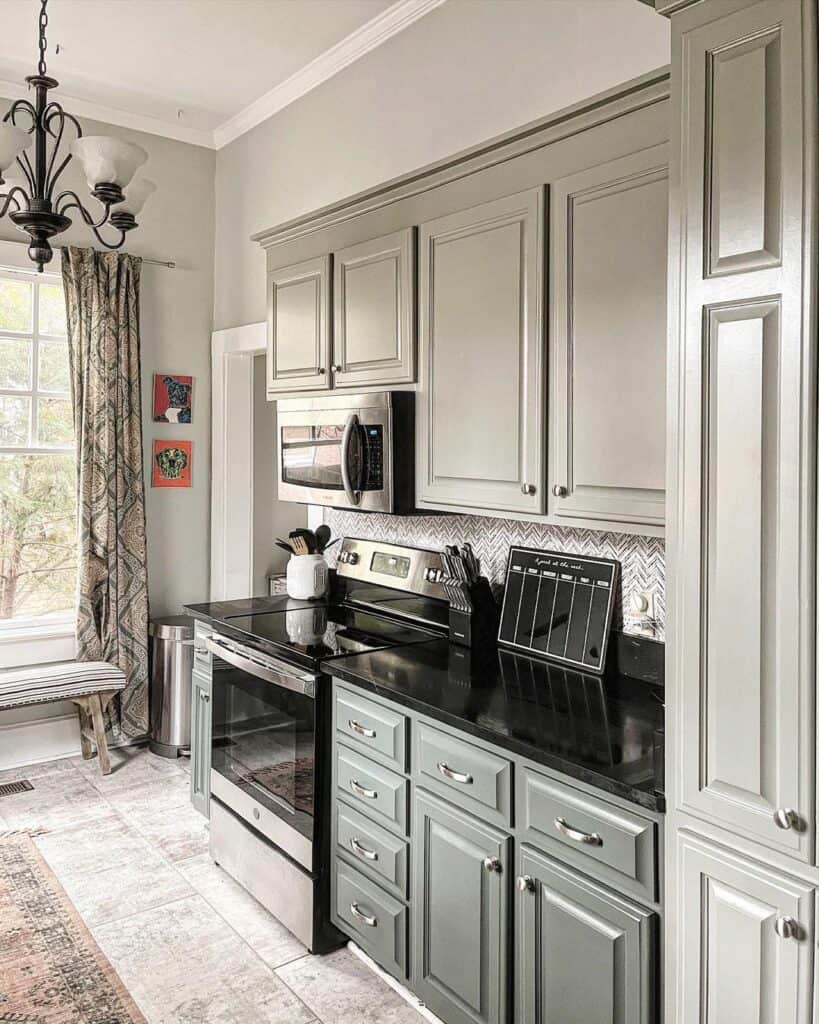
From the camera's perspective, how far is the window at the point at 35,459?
13.4 ft

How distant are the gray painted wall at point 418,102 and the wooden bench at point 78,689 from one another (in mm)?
1869

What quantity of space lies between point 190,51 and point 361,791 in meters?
3.08

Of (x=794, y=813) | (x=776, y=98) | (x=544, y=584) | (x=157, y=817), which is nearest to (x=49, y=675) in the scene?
(x=157, y=817)

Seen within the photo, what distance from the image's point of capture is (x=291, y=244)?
324 centimetres

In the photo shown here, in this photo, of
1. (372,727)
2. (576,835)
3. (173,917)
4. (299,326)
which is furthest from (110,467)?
(576,835)

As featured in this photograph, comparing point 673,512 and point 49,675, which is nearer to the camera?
point 673,512

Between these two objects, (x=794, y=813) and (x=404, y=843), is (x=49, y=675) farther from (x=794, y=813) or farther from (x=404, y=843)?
(x=794, y=813)

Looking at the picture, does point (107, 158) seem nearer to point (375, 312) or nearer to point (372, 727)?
point (375, 312)

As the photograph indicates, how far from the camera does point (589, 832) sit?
170cm

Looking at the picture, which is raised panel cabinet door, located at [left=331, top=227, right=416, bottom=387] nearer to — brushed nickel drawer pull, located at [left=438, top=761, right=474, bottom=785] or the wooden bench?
brushed nickel drawer pull, located at [left=438, top=761, right=474, bottom=785]

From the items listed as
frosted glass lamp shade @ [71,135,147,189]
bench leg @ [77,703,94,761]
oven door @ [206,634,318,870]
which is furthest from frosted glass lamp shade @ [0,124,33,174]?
bench leg @ [77,703,94,761]

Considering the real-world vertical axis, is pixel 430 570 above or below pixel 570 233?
below

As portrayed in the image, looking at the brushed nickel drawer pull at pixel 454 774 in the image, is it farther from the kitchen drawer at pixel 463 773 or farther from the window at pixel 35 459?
the window at pixel 35 459

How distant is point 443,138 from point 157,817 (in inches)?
115
